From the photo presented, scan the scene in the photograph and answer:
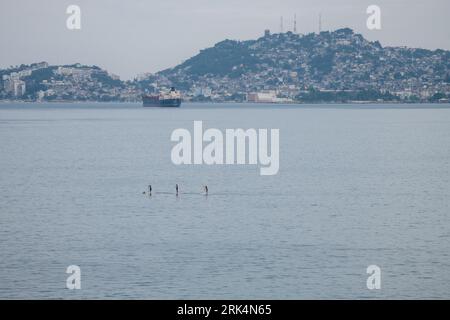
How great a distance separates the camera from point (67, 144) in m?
106

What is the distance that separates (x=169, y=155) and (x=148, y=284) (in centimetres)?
5935

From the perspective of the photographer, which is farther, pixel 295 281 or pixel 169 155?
pixel 169 155

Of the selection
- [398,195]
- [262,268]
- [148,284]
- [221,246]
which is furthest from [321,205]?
[148,284]

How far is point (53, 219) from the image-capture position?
44.3 m

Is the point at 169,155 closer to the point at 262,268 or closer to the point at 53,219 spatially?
the point at 53,219

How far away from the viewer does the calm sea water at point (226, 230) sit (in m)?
30.2

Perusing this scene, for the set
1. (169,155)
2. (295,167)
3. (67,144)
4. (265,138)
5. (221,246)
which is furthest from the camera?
(265,138)

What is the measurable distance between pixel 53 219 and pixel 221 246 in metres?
11.4

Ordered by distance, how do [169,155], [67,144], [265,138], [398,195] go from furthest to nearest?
[265,138] → [67,144] → [169,155] → [398,195]

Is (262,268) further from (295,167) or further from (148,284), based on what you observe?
(295,167)

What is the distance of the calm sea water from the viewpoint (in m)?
30.2

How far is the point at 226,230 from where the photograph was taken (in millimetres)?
40312
